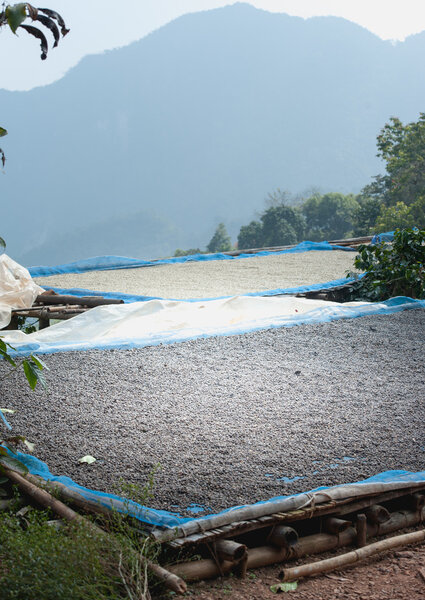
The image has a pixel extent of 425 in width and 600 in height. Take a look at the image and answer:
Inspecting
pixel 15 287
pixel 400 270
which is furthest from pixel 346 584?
pixel 15 287

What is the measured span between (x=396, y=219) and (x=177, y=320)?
11.0m

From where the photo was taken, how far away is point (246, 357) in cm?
339

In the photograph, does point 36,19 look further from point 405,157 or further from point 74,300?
point 405,157

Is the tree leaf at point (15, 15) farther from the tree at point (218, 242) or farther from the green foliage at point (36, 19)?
the tree at point (218, 242)

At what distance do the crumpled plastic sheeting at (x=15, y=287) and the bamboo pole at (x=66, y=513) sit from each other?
288cm

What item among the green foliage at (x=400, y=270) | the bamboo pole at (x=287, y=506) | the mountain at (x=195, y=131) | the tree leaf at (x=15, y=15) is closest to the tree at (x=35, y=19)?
the tree leaf at (x=15, y=15)

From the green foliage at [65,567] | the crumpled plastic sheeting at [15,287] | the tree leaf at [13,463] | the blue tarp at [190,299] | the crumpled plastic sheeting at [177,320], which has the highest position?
the crumpled plastic sheeting at [15,287]

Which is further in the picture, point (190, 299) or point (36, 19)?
point (190, 299)

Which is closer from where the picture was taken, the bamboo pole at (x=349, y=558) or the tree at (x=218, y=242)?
the bamboo pole at (x=349, y=558)

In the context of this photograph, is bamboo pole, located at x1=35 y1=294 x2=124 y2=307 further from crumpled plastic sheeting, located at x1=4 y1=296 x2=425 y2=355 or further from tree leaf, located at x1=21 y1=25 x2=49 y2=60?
tree leaf, located at x1=21 y1=25 x2=49 y2=60

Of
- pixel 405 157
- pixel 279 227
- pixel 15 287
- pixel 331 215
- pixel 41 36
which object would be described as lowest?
pixel 15 287

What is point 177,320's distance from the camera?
4289 millimetres

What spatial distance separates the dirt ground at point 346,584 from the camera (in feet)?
4.97

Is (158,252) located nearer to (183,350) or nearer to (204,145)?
(204,145)
